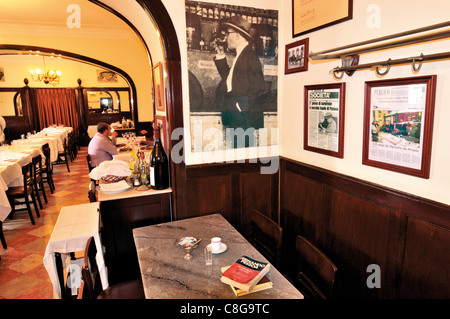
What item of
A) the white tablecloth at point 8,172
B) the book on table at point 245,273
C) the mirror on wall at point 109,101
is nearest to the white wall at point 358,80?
the book on table at point 245,273

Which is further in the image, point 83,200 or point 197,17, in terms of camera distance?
point 83,200

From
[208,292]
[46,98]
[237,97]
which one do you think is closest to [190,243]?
[208,292]

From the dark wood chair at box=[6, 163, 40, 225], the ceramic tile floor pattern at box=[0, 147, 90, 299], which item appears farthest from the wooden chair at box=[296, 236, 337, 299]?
the dark wood chair at box=[6, 163, 40, 225]

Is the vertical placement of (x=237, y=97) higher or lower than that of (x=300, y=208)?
higher

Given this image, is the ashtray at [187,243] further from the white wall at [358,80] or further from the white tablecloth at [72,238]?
the white wall at [358,80]

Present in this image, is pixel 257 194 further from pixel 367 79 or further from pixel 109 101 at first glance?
pixel 109 101

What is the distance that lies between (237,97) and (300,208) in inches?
47.4

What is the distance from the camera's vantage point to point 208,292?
1438 millimetres

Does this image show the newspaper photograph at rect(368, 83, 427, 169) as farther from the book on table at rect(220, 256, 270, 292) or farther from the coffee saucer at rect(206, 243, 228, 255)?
the coffee saucer at rect(206, 243, 228, 255)

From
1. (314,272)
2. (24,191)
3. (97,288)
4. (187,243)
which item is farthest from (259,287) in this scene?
A: (24,191)

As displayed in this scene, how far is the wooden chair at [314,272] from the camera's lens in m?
1.50

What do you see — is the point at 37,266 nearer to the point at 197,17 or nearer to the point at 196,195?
the point at 196,195
